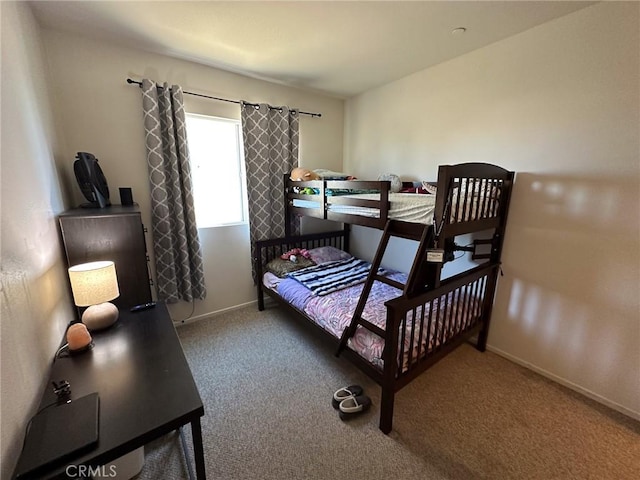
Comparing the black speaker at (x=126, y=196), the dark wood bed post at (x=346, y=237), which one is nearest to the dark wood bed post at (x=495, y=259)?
the dark wood bed post at (x=346, y=237)

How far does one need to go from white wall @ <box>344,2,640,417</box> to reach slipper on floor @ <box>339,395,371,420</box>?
4.61 ft

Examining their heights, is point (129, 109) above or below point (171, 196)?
above

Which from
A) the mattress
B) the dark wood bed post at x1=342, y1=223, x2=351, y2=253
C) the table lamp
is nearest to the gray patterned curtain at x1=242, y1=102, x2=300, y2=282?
the mattress

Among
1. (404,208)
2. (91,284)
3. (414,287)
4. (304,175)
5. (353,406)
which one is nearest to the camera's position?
(91,284)

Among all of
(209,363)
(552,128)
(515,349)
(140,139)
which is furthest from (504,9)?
(209,363)

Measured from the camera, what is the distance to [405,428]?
5.38 feet

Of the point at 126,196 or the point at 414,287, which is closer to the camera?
the point at 414,287

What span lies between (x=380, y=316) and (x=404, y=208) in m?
0.79

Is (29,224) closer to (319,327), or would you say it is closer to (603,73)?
(319,327)

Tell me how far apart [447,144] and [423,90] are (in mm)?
619

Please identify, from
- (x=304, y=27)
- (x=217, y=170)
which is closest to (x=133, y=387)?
(x=217, y=170)

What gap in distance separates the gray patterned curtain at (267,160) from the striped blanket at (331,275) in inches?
27.3

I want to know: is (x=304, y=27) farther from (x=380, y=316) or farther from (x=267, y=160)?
(x=380, y=316)

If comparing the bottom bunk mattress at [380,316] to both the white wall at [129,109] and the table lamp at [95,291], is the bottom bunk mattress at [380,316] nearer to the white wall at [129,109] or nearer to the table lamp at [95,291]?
the white wall at [129,109]
